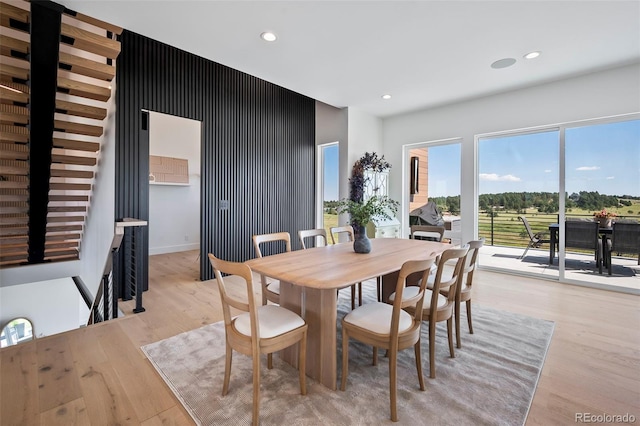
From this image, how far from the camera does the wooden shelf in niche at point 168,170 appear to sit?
6.18 meters

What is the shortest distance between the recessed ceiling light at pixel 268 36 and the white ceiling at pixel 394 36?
56mm

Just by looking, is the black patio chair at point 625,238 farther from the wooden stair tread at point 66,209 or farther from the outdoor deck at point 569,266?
the wooden stair tread at point 66,209

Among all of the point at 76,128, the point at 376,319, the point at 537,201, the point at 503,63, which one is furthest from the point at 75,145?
the point at 537,201

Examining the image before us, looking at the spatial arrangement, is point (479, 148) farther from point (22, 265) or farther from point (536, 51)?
point (22, 265)

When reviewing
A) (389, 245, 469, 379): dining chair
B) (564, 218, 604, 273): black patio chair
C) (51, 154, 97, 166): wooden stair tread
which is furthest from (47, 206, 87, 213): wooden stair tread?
(564, 218, 604, 273): black patio chair

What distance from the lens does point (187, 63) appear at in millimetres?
4094

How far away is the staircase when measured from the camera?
2.18 m

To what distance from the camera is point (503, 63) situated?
140 inches

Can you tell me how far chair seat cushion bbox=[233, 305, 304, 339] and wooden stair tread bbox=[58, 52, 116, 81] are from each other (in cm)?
241

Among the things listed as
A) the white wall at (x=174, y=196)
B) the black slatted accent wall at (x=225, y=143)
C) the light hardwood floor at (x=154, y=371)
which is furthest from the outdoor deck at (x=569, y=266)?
the white wall at (x=174, y=196)

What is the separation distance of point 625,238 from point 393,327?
13.9 feet

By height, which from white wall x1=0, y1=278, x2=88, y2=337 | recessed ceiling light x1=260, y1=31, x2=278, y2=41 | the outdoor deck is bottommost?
white wall x1=0, y1=278, x2=88, y2=337

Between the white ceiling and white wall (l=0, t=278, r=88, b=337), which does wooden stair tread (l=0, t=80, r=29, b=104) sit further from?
white wall (l=0, t=278, r=88, b=337)

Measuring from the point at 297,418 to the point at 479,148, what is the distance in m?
4.93
